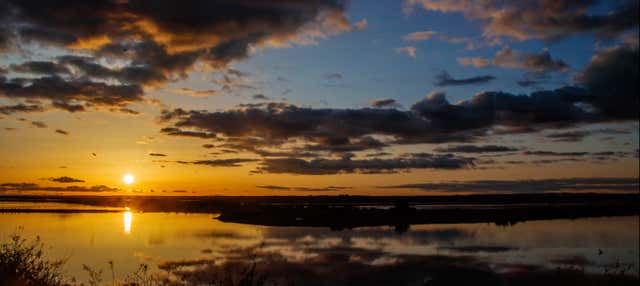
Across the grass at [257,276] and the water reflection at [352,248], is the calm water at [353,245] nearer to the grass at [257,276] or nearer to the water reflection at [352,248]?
the water reflection at [352,248]

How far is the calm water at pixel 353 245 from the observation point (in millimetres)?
28281

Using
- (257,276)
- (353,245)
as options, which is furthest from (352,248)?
(257,276)

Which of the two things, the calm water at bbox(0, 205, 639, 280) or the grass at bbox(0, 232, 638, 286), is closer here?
the grass at bbox(0, 232, 638, 286)

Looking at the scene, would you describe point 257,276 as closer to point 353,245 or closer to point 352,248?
point 352,248

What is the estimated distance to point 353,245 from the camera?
118 feet

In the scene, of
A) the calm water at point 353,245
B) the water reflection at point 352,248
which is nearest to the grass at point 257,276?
the water reflection at point 352,248

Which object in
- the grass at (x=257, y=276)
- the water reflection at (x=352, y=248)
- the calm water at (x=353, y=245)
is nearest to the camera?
the grass at (x=257, y=276)

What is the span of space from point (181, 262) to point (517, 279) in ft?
53.8

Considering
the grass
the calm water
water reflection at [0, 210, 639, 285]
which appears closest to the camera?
the grass

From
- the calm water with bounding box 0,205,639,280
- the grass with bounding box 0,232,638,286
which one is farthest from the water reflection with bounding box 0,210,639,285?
the grass with bounding box 0,232,638,286

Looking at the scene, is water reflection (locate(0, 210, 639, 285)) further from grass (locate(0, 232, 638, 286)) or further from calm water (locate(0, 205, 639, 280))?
grass (locate(0, 232, 638, 286))

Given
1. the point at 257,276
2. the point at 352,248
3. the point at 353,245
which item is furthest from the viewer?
the point at 353,245

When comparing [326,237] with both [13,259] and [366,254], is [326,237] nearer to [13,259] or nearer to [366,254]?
[366,254]

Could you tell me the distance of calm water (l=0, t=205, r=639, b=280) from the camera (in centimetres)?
2828
